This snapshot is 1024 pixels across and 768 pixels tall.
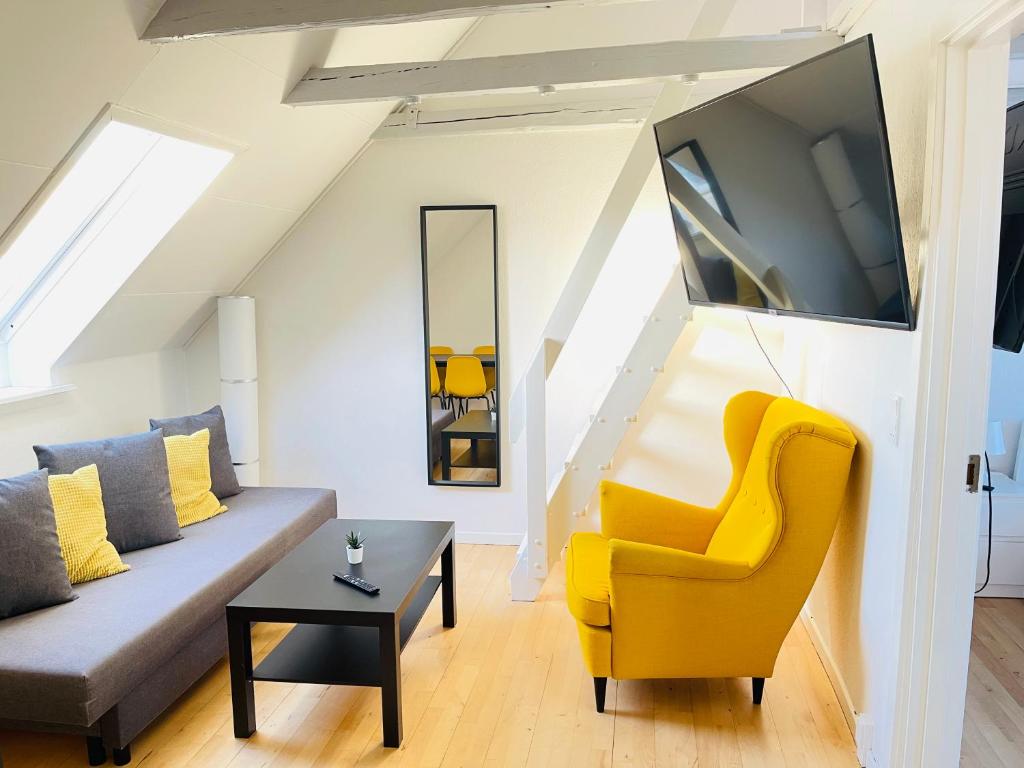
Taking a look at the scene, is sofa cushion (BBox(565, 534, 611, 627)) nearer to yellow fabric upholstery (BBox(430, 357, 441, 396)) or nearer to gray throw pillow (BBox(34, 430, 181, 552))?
yellow fabric upholstery (BBox(430, 357, 441, 396))

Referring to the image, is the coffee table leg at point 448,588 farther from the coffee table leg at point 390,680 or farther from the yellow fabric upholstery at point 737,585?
the coffee table leg at point 390,680

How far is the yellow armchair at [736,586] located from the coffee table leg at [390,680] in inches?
25.2

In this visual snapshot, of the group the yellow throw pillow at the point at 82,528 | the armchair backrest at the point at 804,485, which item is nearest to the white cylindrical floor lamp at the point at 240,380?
the yellow throw pillow at the point at 82,528

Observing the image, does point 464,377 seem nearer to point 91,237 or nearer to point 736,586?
point 91,237

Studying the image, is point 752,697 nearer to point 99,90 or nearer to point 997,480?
point 997,480

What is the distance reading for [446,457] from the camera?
4512 mm

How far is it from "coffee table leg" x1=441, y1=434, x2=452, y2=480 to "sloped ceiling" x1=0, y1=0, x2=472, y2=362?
1.41 m

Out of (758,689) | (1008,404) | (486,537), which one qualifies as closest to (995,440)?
(1008,404)

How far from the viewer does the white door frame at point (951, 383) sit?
6.49 ft

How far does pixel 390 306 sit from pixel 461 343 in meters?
0.45

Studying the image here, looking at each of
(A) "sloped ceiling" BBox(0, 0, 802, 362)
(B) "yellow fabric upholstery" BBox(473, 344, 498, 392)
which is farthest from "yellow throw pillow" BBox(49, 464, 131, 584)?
(B) "yellow fabric upholstery" BBox(473, 344, 498, 392)

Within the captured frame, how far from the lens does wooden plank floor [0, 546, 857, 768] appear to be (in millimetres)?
2539

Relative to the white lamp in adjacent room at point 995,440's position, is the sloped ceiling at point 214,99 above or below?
above

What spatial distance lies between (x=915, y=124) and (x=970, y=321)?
1.89ft
